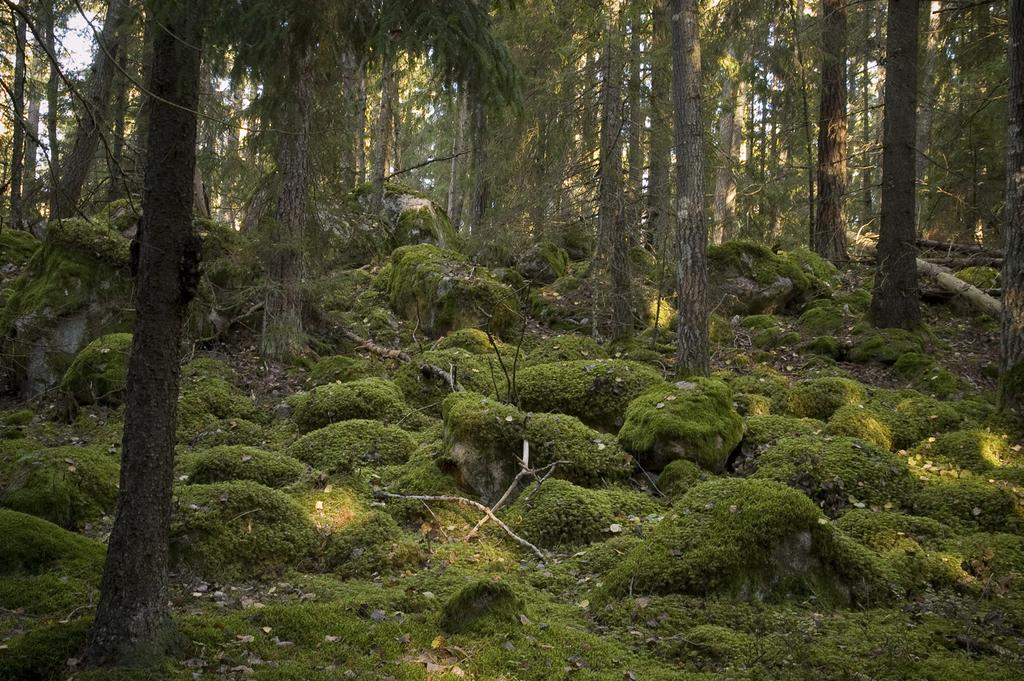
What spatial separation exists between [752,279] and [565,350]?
5.02 meters

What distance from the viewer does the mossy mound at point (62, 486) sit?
17.9ft

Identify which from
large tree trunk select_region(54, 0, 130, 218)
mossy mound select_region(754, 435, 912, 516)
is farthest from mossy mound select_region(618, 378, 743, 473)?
large tree trunk select_region(54, 0, 130, 218)

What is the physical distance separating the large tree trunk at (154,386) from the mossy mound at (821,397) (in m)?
7.14

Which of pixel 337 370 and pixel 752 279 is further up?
pixel 752 279

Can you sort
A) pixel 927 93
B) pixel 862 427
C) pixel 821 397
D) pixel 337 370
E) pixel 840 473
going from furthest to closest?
pixel 927 93, pixel 337 370, pixel 821 397, pixel 862 427, pixel 840 473

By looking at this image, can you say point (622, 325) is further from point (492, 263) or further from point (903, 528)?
point (903, 528)

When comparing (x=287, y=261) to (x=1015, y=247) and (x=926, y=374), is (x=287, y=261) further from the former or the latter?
(x=926, y=374)

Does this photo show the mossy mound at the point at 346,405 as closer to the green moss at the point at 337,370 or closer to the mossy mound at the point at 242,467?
the green moss at the point at 337,370

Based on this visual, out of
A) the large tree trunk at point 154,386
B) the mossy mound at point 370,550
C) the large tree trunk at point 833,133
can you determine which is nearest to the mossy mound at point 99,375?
the mossy mound at point 370,550

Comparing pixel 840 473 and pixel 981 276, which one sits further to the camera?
pixel 981 276

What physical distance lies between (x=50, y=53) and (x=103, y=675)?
2.86 meters

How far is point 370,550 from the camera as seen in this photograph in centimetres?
548

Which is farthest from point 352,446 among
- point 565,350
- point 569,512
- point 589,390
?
point 565,350

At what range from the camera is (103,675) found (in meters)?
3.42
